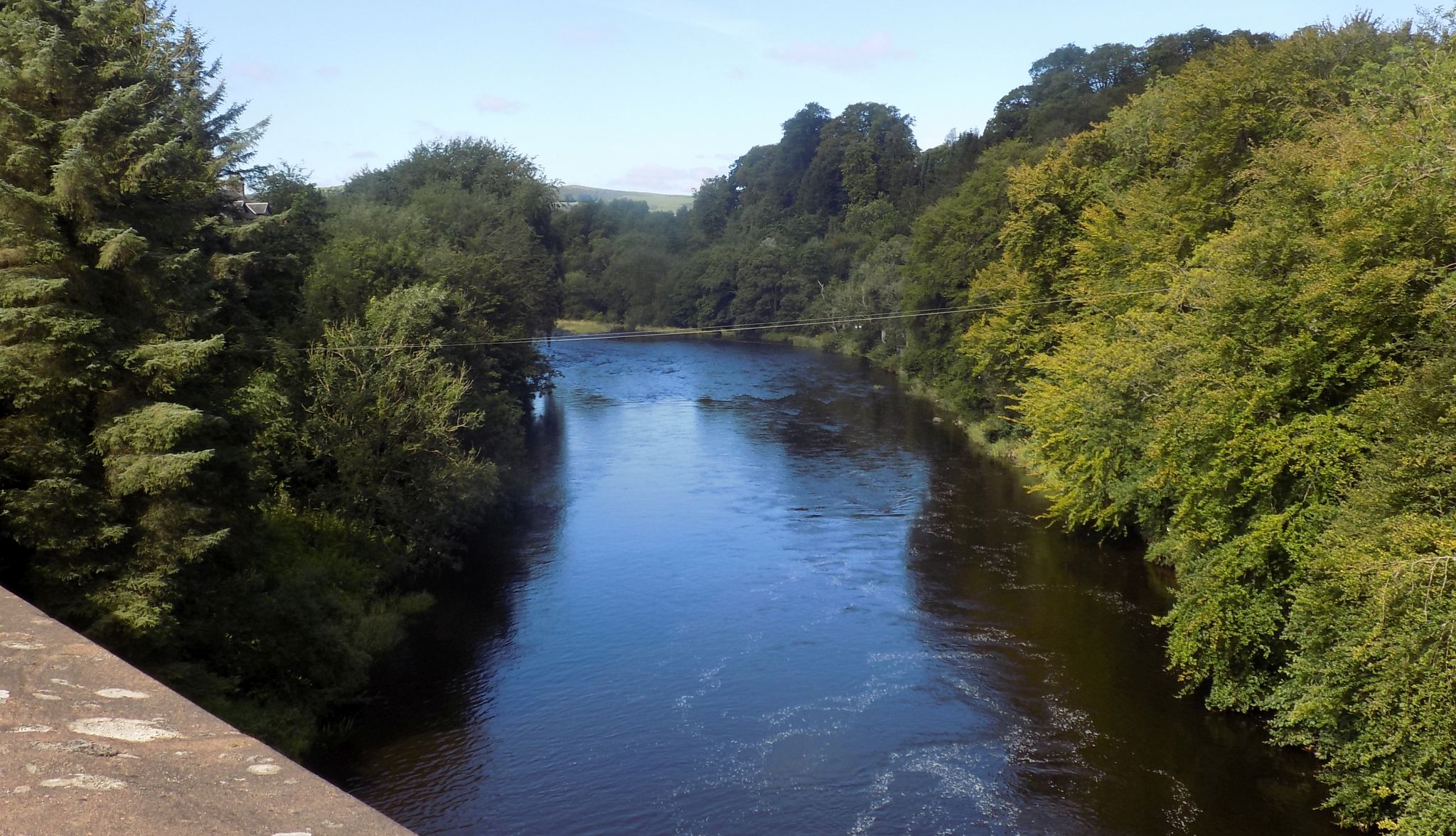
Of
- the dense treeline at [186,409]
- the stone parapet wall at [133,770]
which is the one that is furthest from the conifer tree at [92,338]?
the stone parapet wall at [133,770]

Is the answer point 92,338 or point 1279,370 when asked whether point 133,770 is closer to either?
point 92,338

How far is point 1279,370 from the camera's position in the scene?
647 inches

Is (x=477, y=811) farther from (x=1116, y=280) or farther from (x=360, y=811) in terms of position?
(x=1116, y=280)

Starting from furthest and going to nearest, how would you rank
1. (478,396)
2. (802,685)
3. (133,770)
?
(478,396)
(802,685)
(133,770)

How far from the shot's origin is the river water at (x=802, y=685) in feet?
48.6

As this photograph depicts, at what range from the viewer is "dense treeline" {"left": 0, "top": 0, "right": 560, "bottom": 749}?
13234 millimetres

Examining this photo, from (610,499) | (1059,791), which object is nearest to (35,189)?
(1059,791)

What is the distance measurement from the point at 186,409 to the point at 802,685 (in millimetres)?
11093

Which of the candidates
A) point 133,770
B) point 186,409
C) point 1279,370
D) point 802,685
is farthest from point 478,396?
point 133,770

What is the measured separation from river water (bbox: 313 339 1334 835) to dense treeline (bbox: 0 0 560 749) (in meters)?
2.02

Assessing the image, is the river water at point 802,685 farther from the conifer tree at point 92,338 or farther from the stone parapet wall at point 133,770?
the stone parapet wall at point 133,770

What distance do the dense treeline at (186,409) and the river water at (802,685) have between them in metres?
2.02

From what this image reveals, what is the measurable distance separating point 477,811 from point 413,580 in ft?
32.6

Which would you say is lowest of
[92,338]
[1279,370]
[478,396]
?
[478,396]
